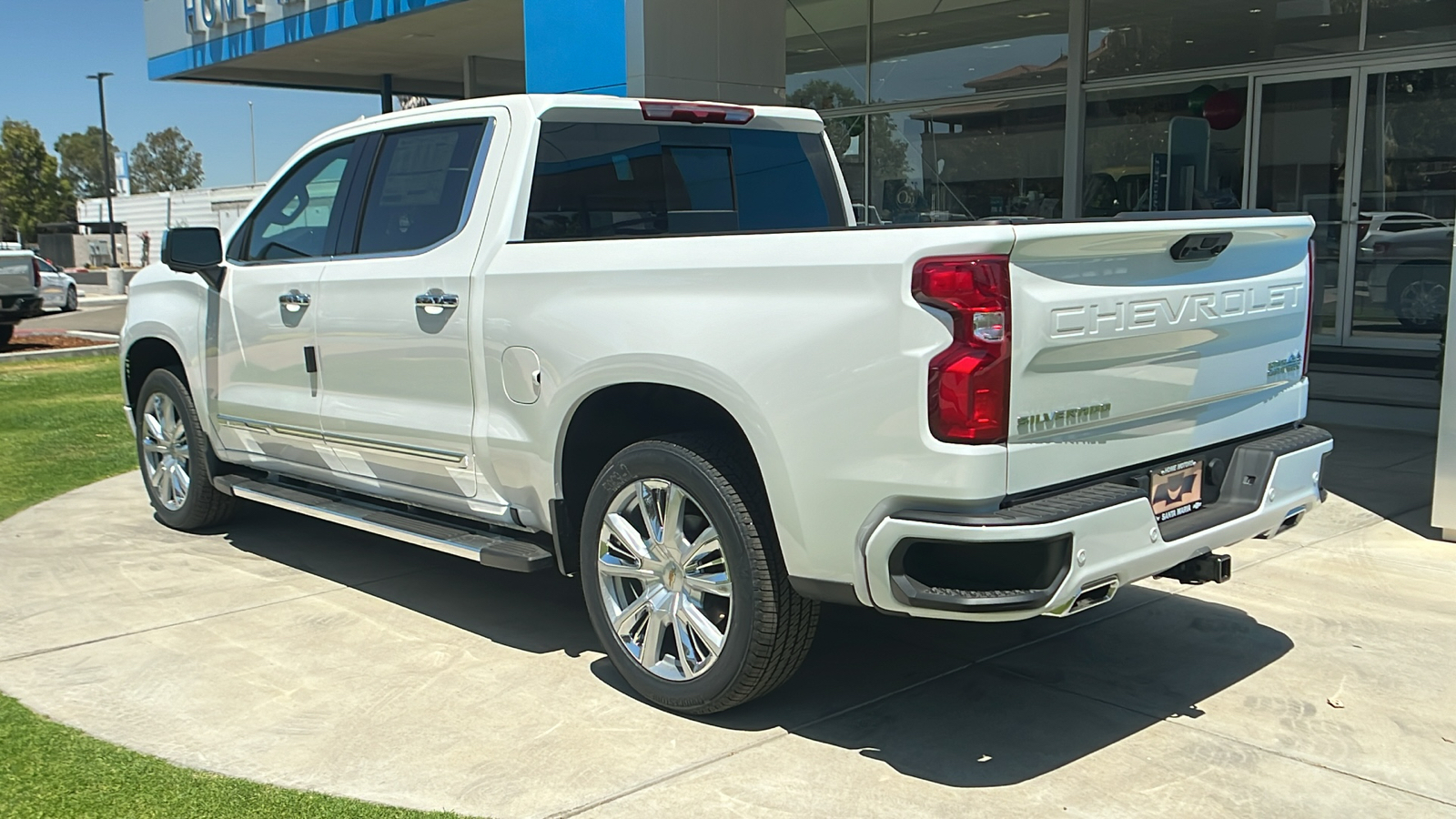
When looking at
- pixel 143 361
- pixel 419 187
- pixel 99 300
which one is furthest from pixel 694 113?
pixel 99 300

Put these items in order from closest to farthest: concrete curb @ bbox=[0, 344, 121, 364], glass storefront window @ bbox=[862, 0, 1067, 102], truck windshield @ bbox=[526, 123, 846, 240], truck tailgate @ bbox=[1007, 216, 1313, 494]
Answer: truck tailgate @ bbox=[1007, 216, 1313, 494], truck windshield @ bbox=[526, 123, 846, 240], glass storefront window @ bbox=[862, 0, 1067, 102], concrete curb @ bbox=[0, 344, 121, 364]

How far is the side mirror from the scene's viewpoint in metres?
6.19

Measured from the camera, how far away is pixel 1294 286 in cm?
440

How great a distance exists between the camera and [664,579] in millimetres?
4262

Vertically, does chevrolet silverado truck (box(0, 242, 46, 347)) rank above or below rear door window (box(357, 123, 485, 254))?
below

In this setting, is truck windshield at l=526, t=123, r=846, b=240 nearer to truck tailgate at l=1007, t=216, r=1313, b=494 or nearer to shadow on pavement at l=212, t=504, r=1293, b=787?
truck tailgate at l=1007, t=216, r=1313, b=494

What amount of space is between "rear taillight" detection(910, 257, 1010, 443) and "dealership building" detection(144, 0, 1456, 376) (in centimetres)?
711

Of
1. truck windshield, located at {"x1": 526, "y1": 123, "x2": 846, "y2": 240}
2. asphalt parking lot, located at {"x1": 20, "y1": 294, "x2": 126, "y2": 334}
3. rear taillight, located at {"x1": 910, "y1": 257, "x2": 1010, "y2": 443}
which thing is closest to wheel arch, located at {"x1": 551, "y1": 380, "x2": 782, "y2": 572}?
truck windshield, located at {"x1": 526, "y1": 123, "x2": 846, "y2": 240}

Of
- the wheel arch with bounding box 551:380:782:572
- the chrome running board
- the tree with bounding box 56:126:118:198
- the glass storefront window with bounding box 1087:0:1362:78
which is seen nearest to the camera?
the wheel arch with bounding box 551:380:782:572

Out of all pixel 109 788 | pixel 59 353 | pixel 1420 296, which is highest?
pixel 1420 296

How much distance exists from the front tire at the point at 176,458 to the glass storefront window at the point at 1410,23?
34.9 ft

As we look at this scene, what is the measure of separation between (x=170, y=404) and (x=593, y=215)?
10.6ft

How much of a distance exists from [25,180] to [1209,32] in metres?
83.7

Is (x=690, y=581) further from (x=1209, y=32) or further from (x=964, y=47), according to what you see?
(x=964, y=47)
